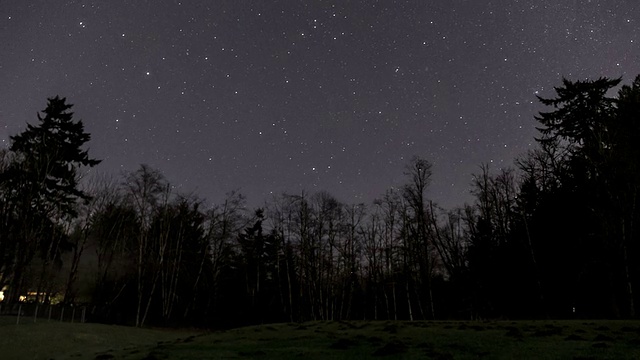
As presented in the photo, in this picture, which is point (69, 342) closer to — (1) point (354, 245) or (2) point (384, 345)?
(2) point (384, 345)

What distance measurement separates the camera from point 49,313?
34.8 metres

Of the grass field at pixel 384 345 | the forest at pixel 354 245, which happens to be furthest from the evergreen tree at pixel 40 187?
the grass field at pixel 384 345

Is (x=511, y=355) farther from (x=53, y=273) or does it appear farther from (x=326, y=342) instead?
(x=53, y=273)

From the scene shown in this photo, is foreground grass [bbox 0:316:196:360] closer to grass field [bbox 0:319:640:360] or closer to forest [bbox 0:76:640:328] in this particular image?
grass field [bbox 0:319:640:360]

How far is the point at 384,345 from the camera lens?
1539cm

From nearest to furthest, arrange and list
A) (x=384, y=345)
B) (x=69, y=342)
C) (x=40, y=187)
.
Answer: (x=384, y=345) < (x=69, y=342) < (x=40, y=187)

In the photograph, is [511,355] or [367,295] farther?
[367,295]

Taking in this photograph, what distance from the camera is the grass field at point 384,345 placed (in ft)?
42.3

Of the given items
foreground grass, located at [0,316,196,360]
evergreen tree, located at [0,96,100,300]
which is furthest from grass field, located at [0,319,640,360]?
evergreen tree, located at [0,96,100,300]

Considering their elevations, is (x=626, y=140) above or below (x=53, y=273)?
above

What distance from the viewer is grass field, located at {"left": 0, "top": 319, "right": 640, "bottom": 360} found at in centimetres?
1290

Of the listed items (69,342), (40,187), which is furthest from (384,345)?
(40,187)

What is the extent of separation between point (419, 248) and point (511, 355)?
3139 centimetres

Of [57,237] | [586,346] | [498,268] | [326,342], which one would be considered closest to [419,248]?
[498,268]
